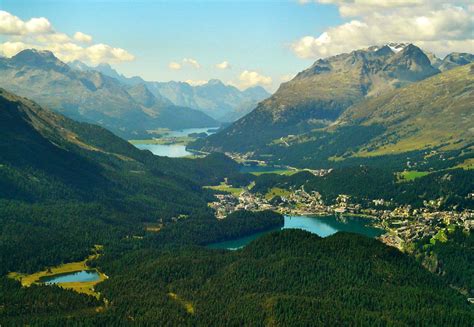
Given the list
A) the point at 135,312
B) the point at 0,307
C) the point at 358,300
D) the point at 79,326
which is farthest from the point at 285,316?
the point at 0,307

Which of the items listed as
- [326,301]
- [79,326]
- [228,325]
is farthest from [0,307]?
[326,301]

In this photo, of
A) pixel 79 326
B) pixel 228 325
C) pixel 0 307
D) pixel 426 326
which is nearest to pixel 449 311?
pixel 426 326

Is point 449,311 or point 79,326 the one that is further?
point 449,311

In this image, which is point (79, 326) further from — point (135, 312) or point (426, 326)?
point (426, 326)

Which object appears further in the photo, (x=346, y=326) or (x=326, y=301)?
(x=326, y=301)

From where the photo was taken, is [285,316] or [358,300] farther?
[358,300]

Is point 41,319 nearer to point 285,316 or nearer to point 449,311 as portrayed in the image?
point 285,316

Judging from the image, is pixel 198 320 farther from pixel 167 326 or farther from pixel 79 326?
pixel 79 326
